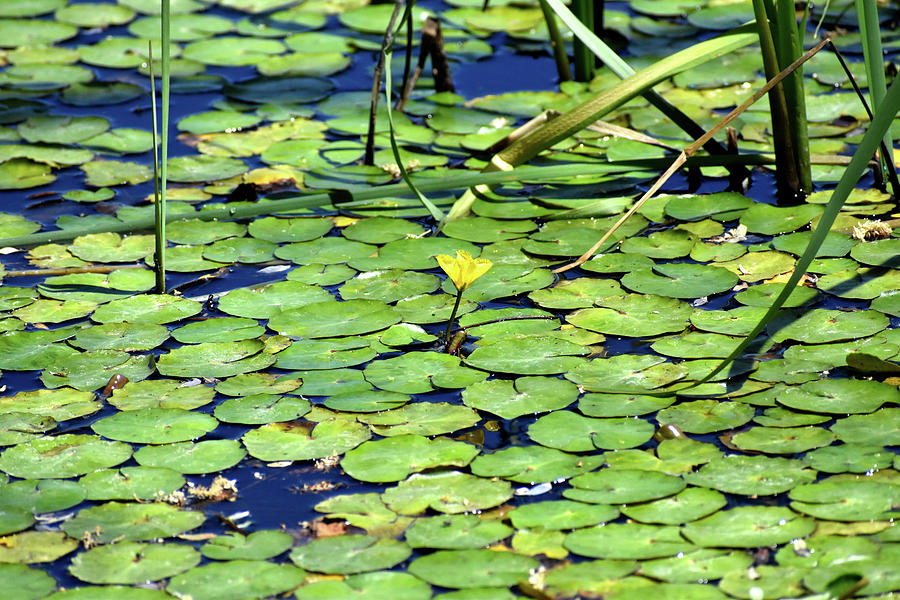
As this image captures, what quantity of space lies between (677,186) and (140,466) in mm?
1776

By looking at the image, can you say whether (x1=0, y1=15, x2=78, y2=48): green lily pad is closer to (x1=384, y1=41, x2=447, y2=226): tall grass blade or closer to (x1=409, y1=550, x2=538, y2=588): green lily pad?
(x1=384, y1=41, x2=447, y2=226): tall grass blade

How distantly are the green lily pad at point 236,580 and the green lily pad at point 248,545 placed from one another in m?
0.02

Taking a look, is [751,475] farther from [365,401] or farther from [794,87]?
[794,87]

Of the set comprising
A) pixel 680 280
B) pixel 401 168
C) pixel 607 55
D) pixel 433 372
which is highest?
pixel 607 55

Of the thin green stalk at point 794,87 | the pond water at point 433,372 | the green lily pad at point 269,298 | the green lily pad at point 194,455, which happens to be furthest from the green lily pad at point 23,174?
the thin green stalk at point 794,87

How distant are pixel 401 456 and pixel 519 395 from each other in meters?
0.30

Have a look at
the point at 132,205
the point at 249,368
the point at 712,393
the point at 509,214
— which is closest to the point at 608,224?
the point at 509,214

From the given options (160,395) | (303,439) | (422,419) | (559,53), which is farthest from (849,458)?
(559,53)

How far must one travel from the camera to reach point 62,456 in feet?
6.50

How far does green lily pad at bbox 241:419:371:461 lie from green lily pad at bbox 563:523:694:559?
0.49 meters

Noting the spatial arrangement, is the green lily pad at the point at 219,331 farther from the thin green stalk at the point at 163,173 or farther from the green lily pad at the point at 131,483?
the green lily pad at the point at 131,483

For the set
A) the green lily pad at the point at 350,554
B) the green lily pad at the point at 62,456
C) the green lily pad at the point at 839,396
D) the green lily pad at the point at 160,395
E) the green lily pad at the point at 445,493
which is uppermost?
the green lily pad at the point at 839,396

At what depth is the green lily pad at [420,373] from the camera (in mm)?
2176

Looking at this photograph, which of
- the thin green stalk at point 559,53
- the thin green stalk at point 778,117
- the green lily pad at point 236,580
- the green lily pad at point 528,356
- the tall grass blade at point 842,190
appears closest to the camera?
the green lily pad at point 236,580
